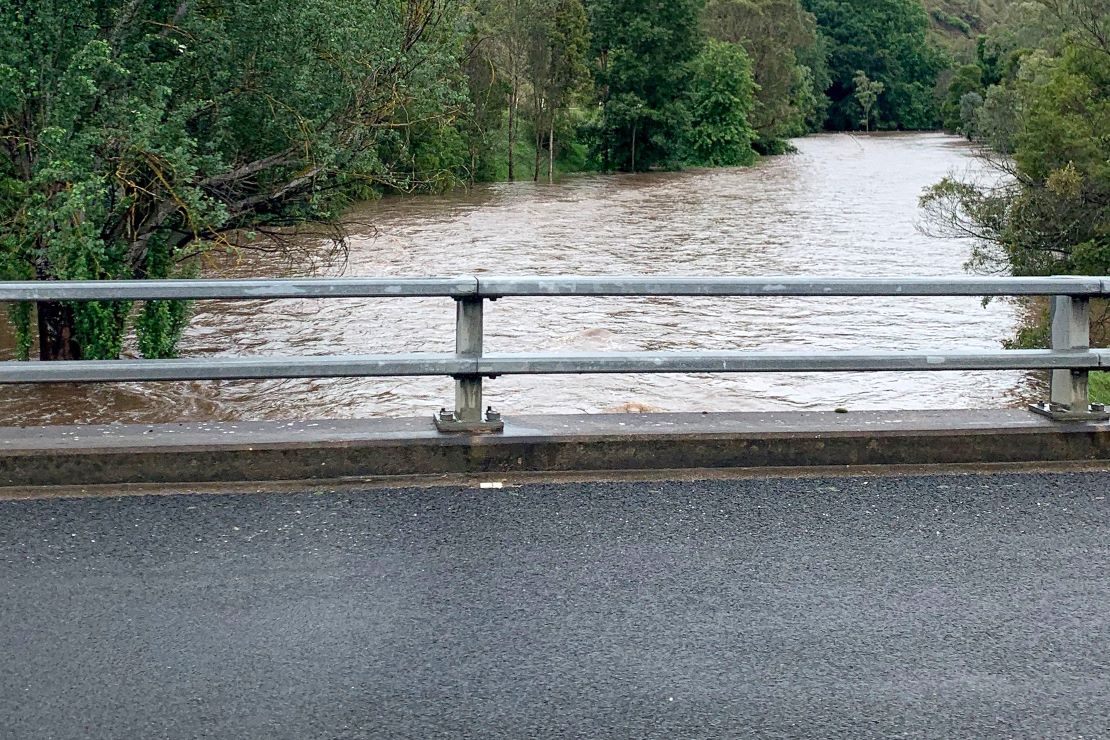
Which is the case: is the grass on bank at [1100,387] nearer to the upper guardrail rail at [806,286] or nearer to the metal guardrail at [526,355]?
the metal guardrail at [526,355]

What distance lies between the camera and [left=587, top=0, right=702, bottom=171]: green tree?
59.5 meters

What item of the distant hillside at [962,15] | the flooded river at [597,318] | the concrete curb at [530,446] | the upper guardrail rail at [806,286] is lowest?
the flooded river at [597,318]

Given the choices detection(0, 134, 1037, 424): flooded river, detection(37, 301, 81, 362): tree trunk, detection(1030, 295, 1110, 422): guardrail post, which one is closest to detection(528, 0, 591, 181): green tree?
detection(0, 134, 1037, 424): flooded river

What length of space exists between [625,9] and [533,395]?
160 feet

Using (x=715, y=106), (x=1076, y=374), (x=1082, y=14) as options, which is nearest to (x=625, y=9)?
(x=715, y=106)

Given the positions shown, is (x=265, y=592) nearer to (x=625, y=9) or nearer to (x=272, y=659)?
(x=272, y=659)

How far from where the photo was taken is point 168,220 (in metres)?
13.1

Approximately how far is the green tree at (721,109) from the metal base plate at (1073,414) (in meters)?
57.1

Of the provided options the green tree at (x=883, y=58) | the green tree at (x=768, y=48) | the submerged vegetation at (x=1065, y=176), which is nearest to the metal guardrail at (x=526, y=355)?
the submerged vegetation at (x=1065, y=176)

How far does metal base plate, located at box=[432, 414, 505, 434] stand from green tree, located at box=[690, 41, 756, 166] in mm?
57735

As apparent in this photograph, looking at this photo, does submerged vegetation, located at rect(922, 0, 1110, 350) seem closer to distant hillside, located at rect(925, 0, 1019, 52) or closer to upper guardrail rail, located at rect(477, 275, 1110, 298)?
upper guardrail rail, located at rect(477, 275, 1110, 298)

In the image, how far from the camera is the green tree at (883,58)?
123 meters

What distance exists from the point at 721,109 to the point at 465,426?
6083 centimetres

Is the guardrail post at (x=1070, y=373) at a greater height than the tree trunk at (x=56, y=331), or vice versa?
the guardrail post at (x=1070, y=373)
